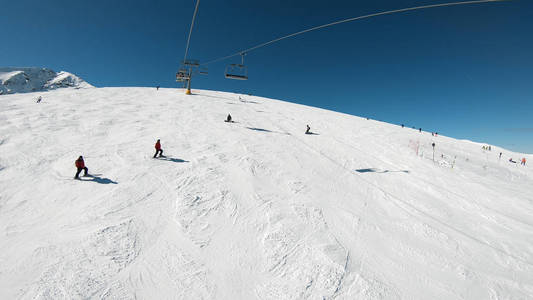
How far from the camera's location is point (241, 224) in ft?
22.0

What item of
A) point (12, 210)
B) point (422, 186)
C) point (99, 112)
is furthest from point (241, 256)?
point (99, 112)

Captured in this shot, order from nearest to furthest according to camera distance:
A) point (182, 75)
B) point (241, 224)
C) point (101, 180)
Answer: point (241, 224), point (101, 180), point (182, 75)

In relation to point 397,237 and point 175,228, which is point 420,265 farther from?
point 175,228

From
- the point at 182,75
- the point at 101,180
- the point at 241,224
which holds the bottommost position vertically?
the point at 241,224

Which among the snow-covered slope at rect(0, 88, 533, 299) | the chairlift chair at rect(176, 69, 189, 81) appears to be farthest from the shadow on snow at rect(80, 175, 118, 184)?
the chairlift chair at rect(176, 69, 189, 81)

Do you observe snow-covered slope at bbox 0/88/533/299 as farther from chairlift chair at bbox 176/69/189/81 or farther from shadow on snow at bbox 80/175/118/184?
chairlift chair at bbox 176/69/189/81

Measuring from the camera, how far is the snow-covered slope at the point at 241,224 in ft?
15.9

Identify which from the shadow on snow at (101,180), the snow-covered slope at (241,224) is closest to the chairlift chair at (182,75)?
the snow-covered slope at (241,224)

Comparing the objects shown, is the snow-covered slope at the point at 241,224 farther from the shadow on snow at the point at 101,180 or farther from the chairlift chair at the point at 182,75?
the chairlift chair at the point at 182,75

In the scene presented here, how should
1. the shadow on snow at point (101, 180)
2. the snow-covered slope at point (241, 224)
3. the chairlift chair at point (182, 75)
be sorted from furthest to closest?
the chairlift chair at point (182, 75) < the shadow on snow at point (101, 180) < the snow-covered slope at point (241, 224)

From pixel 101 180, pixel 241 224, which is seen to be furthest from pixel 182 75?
pixel 241 224

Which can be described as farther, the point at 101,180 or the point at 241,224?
the point at 101,180

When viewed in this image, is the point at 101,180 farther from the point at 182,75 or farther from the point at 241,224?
the point at 182,75

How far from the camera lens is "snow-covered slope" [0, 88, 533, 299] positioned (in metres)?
4.86
